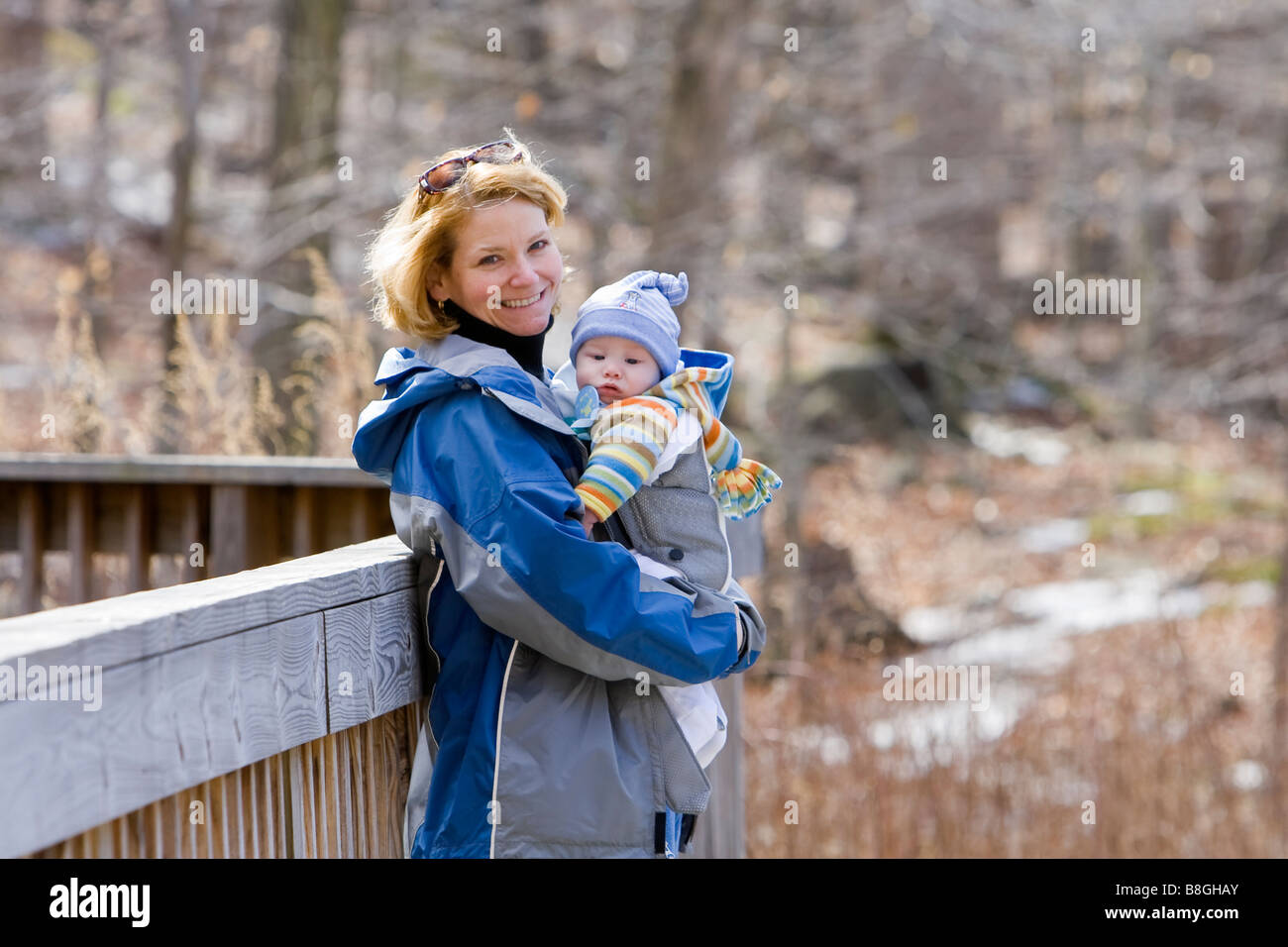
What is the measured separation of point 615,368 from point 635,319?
0.10m

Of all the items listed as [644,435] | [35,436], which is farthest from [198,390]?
[644,435]

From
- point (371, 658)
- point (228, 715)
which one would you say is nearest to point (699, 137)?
point (371, 658)

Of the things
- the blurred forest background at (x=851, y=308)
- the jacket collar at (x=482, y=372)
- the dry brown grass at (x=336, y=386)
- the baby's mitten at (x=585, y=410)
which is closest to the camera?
the jacket collar at (x=482, y=372)

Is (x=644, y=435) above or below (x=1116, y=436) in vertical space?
below

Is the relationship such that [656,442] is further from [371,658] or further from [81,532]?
[81,532]

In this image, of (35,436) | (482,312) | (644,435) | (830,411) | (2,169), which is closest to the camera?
(644,435)

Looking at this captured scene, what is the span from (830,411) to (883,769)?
10.0 m

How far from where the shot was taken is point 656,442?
2352 millimetres

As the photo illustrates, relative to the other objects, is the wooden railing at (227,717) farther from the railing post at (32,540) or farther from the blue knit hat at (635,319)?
the railing post at (32,540)

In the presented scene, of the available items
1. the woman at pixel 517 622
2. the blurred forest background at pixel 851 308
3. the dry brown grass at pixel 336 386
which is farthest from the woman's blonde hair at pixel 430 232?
the dry brown grass at pixel 336 386

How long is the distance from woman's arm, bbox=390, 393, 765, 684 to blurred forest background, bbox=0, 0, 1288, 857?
4.64ft

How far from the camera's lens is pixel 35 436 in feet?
19.2

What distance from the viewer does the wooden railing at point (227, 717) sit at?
1.47 m
